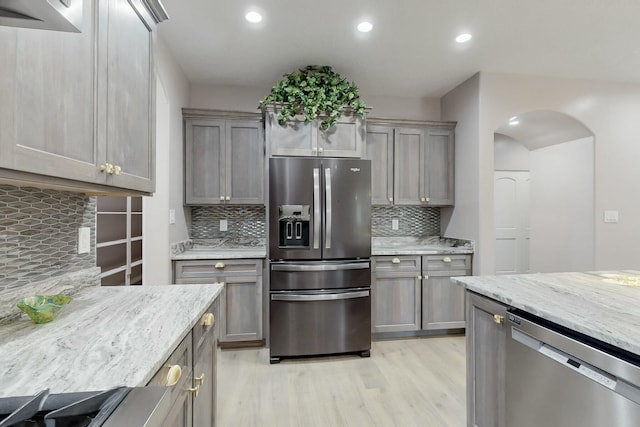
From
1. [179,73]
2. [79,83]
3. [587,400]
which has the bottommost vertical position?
[587,400]

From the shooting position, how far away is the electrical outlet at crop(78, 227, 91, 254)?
4.90ft

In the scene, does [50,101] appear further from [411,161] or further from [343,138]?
[411,161]

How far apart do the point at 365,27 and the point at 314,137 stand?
38.3 inches

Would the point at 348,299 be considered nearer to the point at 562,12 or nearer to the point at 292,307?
the point at 292,307

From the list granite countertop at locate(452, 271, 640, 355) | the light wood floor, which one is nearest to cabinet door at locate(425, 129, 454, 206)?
the light wood floor

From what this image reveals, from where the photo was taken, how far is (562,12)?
2.12 metres

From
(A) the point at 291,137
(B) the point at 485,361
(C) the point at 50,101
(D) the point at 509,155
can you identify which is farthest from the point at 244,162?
(D) the point at 509,155

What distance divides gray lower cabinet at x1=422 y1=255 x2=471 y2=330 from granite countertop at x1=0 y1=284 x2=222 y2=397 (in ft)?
7.82

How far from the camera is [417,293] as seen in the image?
3.00 m

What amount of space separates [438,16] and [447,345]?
114 inches

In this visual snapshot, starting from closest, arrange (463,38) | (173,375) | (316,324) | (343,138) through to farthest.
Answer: (173,375), (463,38), (316,324), (343,138)

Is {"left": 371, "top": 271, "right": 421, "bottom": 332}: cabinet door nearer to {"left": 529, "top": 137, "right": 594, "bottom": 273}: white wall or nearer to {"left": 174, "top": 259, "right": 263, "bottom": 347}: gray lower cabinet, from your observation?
{"left": 174, "top": 259, "right": 263, "bottom": 347}: gray lower cabinet

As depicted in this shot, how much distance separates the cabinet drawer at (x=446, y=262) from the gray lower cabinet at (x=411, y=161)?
0.64 metres

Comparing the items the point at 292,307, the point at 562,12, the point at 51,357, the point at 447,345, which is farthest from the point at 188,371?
the point at 562,12
